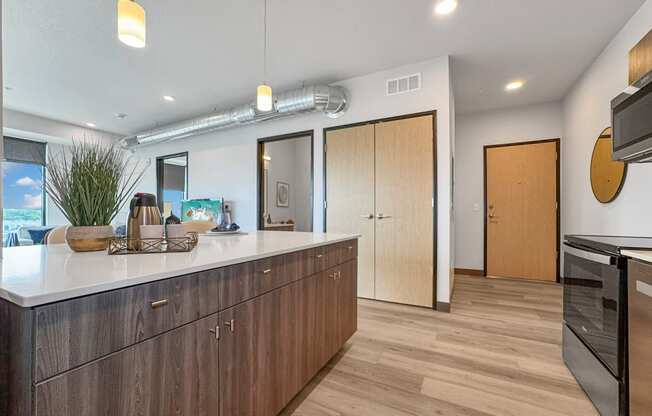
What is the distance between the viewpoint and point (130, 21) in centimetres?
139

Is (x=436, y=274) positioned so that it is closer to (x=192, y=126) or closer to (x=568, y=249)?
(x=568, y=249)

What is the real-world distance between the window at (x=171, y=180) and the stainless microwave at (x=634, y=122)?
616cm

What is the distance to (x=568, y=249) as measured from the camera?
1.96m

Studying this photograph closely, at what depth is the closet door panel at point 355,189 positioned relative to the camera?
3523 mm

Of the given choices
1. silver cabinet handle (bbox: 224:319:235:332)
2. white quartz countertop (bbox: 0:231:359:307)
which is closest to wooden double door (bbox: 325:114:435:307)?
white quartz countertop (bbox: 0:231:359:307)

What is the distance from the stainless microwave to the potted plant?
2.45 meters

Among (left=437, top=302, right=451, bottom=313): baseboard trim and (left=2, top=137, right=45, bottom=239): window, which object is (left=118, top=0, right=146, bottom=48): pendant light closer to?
(left=437, top=302, right=451, bottom=313): baseboard trim

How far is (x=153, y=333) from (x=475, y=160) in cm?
517

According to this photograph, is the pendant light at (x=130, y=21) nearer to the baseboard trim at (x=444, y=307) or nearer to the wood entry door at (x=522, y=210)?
the baseboard trim at (x=444, y=307)

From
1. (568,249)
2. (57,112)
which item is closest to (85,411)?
(568,249)

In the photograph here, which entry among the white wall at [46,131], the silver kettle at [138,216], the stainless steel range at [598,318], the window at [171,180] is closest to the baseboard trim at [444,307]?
the stainless steel range at [598,318]

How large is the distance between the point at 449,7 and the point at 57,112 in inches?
248

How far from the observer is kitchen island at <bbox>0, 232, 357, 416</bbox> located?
0.65m

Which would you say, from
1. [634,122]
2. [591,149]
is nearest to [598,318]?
[634,122]
